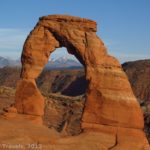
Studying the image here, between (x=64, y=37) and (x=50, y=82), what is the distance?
11910 centimetres

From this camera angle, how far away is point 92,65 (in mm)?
27766

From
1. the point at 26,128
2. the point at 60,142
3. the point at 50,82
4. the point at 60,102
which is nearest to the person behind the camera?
the point at 60,142

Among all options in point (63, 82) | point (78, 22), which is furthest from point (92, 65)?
point (63, 82)

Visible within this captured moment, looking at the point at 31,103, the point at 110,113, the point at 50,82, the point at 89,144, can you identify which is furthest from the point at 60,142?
the point at 50,82

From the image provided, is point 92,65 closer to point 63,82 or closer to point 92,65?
point 92,65

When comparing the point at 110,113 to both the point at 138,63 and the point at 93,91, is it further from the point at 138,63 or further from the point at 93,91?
the point at 138,63

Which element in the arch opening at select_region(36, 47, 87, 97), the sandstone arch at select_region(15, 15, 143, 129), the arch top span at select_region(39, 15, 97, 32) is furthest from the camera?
the arch opening at select_region(36, 47, 87, 97)

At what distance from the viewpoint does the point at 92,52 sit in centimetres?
2770

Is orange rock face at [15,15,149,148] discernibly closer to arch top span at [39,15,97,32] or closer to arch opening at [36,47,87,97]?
arch top span at [39,15,97,32]

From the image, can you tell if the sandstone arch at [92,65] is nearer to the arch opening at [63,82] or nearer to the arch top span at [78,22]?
the arch top span at [78,22]

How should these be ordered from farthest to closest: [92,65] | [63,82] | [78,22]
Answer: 1. [63,82]
2. [78,22]
3. [92,65]

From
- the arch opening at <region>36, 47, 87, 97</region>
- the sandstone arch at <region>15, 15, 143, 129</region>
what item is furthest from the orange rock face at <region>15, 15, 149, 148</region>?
the arch opening at <region>36, 47, 87, 97</region>

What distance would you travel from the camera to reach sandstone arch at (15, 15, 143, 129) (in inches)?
1074

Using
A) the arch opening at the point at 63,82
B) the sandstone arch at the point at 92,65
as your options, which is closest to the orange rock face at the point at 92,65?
the sandstone arch at the point at 92,65
